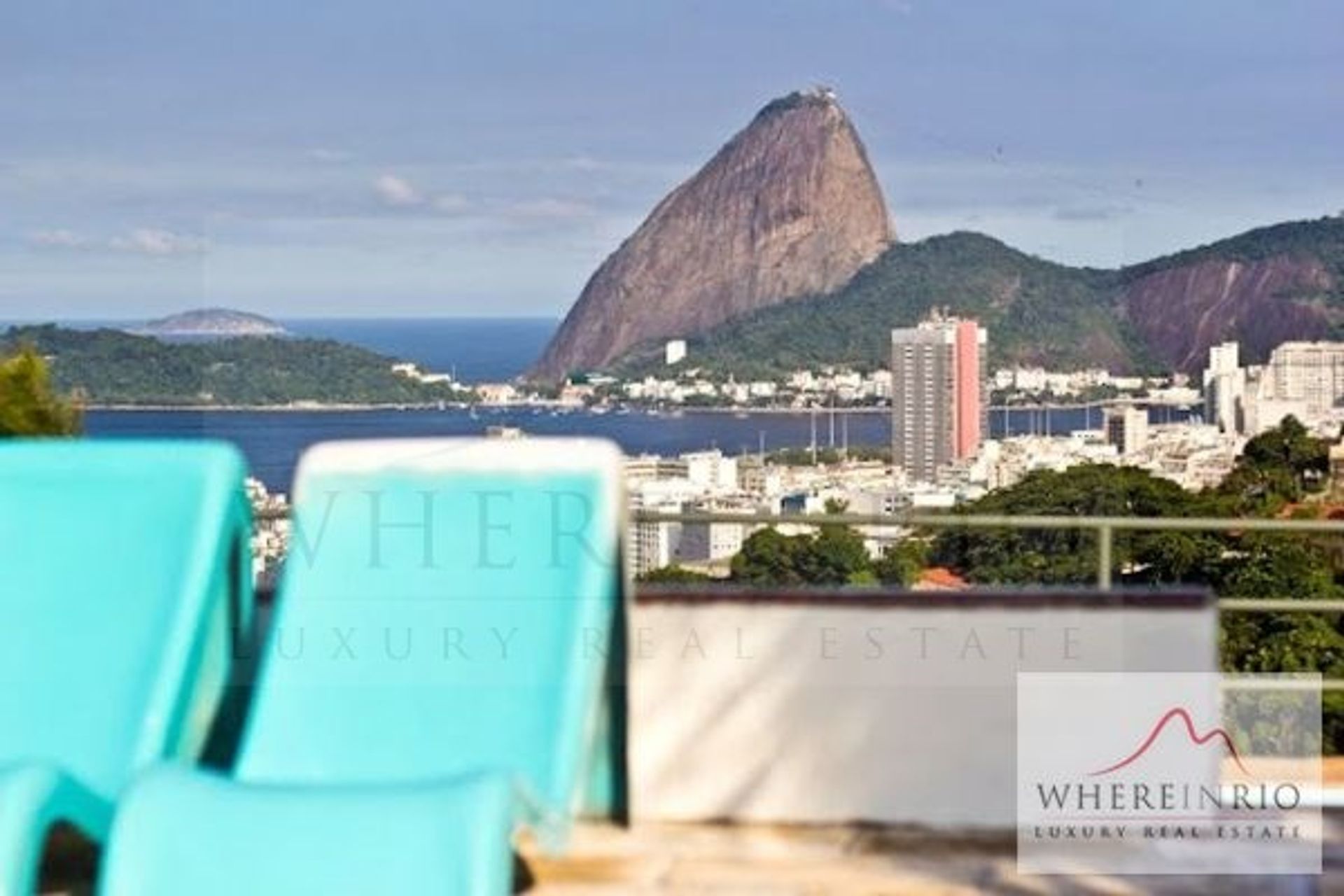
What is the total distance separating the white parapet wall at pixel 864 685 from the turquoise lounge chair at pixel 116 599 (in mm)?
763

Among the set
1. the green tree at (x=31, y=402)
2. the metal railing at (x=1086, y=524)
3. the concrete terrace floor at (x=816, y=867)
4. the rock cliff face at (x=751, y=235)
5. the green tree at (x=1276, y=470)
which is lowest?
the green tree at (x=1276, y=470)

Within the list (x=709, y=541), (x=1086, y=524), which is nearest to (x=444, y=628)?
(x=1086, y=524)

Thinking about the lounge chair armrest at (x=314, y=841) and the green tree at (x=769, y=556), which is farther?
the green tree at (x=769, y=556)

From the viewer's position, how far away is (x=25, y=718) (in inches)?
118

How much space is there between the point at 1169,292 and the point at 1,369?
45.3m

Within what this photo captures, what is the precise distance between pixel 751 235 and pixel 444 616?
6813 centimetres

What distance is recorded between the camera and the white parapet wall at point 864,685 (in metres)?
3.25

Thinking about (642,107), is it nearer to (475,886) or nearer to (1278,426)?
(1278,426)

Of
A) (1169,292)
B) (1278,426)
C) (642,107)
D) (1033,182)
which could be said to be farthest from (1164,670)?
(642,107)

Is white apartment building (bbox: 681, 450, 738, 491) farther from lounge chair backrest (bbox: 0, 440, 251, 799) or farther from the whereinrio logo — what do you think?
lounge chair backrest (bbox: 0, 440, 251, 799)

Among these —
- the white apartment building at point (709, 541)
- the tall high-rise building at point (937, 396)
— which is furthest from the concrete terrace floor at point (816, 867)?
the tall high-rise building at point (937, 396)

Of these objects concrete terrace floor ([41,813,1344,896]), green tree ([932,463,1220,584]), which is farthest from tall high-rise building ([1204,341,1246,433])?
concrete terrace floor ([41,813,1344,896])

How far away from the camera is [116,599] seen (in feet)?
10.1

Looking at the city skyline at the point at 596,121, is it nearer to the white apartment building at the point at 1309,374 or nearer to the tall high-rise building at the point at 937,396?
the tall high-rise building at the point at 937,396
